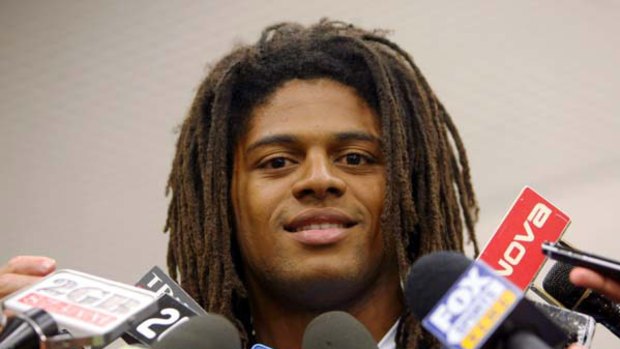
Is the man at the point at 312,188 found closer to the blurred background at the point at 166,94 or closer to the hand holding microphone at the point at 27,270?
the hand holding microphone at the point at 27,270

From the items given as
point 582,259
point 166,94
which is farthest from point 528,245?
point 166,94

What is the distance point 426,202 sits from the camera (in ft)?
4.63

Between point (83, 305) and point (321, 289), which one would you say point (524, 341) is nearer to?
point (83, 305)

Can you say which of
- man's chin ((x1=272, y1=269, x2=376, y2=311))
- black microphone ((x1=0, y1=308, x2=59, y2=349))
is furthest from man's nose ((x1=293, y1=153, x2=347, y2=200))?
black microphone ((x1=0, y1=308, x2=59, y2=349))

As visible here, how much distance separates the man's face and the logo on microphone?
0.59 m

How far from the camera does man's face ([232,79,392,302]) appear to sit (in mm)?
1294

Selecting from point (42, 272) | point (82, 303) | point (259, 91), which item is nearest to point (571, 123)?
point (259, 91)

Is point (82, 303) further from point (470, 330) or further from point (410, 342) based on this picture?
point (410, 342)

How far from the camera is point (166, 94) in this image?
208 centimetres

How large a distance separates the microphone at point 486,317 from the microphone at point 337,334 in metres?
0.16

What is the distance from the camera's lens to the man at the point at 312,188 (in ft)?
4.30

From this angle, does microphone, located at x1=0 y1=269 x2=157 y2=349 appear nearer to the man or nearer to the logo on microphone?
the logo on microphone

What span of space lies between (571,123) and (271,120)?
88 centimetres

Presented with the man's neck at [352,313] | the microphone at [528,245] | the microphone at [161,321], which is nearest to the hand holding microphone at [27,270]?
the microphone at [161,321]
